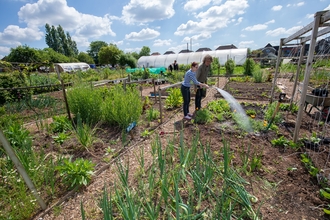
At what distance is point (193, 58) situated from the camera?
25.5 metres

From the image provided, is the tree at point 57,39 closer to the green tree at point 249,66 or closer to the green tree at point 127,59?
the green tree at point 127,59

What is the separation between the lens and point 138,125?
12.4 feet

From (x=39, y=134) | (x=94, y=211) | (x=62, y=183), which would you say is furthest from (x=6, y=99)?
(x=94, y=211)

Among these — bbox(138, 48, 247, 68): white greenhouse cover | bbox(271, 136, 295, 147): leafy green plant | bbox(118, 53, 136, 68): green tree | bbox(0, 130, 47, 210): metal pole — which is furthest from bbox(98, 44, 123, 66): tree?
bbox(0, 130, 47, 210): metal pole

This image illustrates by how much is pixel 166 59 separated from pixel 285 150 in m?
26.2

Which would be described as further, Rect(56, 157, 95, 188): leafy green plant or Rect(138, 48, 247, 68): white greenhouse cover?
Rect(138, 48, 247, 68): white greenhouse cover

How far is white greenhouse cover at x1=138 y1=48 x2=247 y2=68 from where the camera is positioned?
76.0 feet

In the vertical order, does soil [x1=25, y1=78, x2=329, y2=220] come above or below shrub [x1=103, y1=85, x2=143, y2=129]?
below

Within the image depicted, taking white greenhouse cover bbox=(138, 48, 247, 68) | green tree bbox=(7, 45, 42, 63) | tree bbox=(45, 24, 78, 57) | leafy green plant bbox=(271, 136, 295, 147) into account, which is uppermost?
tree bbox=(45, 24, 78, 57)

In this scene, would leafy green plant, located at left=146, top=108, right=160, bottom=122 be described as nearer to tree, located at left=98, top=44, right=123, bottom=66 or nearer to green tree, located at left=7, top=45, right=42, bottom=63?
green tree, located at left=7, top=45, right=42, bottom=63

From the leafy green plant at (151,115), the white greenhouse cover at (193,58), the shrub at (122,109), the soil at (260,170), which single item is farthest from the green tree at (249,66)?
the shrub at (122,109)

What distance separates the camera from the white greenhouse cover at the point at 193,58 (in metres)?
23.2

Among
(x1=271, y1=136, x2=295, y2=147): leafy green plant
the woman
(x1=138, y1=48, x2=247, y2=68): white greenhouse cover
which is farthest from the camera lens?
(x1=138, y1=48, x2=247, y2=68): white greenhouse cover

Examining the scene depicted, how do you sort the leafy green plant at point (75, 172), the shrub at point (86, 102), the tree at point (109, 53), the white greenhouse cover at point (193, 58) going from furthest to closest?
the tree at point (109, 53), the white greenhouse cover at point (193, 58), the shrub at point (86, 102), the leafy green plant at point (75, 172)
